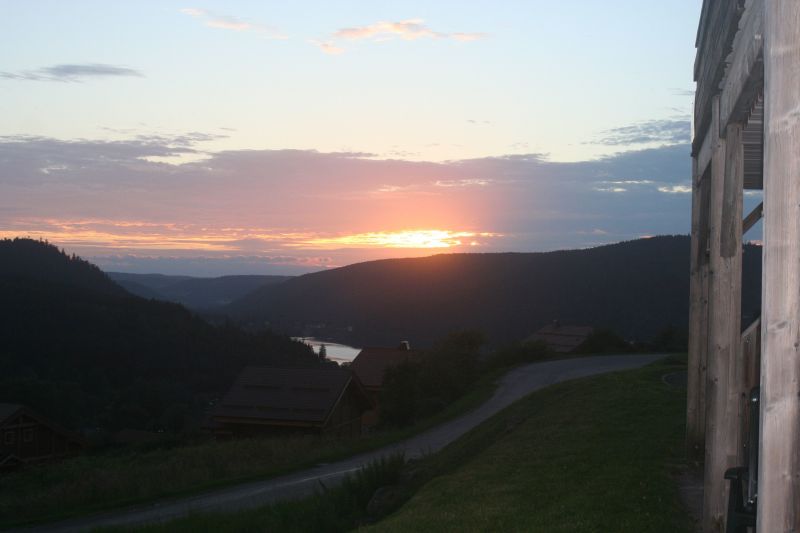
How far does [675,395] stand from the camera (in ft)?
50.9

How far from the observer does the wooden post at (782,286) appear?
2.79 metres

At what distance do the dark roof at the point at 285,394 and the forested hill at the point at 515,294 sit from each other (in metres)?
22.8

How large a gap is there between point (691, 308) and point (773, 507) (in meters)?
6.43

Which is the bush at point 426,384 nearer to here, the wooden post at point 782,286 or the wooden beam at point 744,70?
the wooden beam at point 744,70

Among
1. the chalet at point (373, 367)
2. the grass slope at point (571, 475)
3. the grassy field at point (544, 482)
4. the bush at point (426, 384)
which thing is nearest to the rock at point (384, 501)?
the grassy field at point (544, 482)

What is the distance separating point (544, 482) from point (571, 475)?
347 mm

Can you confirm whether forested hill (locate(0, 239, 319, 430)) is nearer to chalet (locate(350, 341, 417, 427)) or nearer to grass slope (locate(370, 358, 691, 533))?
chalet (locate(350, 341, 417, 427))

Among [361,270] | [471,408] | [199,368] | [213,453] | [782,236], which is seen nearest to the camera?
[782,236]

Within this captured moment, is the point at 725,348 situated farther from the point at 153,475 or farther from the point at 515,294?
the point at 515,294

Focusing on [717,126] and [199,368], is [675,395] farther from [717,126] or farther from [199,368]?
[199,368]

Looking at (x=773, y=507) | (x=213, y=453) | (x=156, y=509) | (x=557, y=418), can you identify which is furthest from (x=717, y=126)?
(x=213, y=453)

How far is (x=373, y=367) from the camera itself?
144ft

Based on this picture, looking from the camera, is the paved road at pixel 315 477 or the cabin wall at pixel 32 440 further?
the cabin wall at pixel 32 440

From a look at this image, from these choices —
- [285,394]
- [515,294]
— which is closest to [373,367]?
[285,394]
